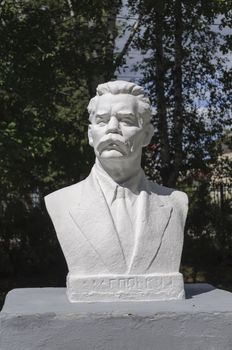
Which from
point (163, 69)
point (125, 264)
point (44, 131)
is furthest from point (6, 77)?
point (125, 264)

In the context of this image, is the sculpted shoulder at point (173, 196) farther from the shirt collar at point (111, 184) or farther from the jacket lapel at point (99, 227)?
the jacket lapel at point (99, 227)

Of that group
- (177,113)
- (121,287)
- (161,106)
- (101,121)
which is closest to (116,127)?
(101,121)

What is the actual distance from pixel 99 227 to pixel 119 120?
2.12 ft

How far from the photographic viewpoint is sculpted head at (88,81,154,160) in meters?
3.73

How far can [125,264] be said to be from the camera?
3.64 m

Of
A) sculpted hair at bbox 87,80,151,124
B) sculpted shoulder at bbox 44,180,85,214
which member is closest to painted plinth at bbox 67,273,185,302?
sculpted shoulder at bbox 44,180,85,214

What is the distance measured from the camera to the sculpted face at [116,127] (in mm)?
3725

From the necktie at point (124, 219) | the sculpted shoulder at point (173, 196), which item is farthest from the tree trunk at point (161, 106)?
the necktie at point (124, 219)

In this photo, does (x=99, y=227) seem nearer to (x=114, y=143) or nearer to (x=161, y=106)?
(x=114, y=143)

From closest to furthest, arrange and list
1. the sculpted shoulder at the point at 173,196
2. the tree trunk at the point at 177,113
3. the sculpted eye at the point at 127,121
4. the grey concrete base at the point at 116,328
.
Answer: the grey concrete base at the point at 116,328 < the sculpted eye at the point at 127,121 < the sculpted shoulder at the point at 173,196 < the tree trunk at the point at 177,113

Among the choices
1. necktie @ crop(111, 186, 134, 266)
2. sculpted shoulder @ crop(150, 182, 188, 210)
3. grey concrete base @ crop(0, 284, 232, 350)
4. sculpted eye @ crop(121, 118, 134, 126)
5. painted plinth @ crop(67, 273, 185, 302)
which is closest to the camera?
grey concrete base @ crop(0, 284, 232, 350)

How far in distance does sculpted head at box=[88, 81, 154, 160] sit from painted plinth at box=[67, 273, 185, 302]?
72cm

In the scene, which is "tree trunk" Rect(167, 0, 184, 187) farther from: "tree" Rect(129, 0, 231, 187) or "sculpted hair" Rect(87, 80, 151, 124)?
"sculpted hair" Rect(87, 80, 151, 124)

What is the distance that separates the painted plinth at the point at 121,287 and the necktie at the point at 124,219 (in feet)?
0.43
